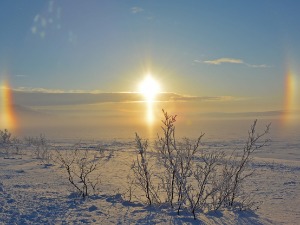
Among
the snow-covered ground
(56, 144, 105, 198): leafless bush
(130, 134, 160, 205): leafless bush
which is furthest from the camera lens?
(56, 144, 105, 198): leafless bush

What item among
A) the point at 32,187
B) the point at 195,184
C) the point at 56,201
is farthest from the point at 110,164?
the point at 56,201

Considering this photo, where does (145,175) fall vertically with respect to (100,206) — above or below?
above

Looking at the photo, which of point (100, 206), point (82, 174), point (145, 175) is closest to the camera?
point (100, 206)

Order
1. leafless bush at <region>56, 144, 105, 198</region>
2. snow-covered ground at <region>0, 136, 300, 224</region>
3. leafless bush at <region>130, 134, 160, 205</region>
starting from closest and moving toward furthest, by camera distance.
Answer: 1. snow-covered ground at <region>0, 136, 300, 224</region>
2. leafless bush at <region>130, 134, 160, 205</region>
3. leafless bush at <region>56, 144, 105, 198</region>

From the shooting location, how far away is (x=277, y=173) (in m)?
14.6

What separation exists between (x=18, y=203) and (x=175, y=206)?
3.17 meters

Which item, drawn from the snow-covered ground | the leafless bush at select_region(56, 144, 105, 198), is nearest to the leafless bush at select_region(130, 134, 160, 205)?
the snow-covered ground

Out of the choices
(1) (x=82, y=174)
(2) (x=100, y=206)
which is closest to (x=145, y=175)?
(2) (x=100, y=206)

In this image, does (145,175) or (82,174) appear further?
(82,174)

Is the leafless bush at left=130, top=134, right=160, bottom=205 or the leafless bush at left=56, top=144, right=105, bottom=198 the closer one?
the leafless bush at left=130, top=134, right=160, bottom=205

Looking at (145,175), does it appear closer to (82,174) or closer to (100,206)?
(100,206)

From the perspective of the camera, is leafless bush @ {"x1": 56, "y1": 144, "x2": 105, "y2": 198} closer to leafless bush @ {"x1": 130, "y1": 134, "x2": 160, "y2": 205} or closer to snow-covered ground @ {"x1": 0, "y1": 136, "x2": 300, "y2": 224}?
snow-covered ground @ {"x1": 0, "y1": 136, "x2": 300, "y2": 224}

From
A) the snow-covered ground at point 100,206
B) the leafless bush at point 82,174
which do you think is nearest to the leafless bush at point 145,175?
the snow-covered ground at point 100,206

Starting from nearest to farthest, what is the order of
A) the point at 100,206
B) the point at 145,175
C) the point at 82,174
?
the point at 100,206
the point at 145,175
the point at 82,174
